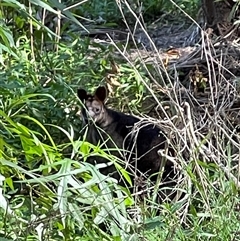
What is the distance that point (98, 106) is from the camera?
229 inches

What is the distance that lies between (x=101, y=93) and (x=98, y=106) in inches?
4.4

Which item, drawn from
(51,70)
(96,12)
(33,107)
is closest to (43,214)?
(33,107)

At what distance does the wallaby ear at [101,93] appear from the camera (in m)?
5.74

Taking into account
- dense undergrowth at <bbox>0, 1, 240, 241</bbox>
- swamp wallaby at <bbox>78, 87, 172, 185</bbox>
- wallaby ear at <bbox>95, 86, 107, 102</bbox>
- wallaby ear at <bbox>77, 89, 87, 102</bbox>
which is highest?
dense undergrowth at <bbox>0, 1, 240, 241</bbox>

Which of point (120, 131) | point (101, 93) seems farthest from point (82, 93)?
point (120, 131)

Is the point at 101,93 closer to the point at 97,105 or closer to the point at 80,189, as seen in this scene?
the point at 97,105

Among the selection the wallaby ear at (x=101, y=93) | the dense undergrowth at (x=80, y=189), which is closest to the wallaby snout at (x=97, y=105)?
the wallaby ear at (x=101, y=93)

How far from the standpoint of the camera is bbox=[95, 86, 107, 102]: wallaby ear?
574 centimetres

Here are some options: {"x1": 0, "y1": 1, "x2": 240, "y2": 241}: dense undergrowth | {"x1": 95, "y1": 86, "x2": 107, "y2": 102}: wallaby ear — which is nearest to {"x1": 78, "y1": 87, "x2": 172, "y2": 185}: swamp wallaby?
{"x1": 95, "y1": 86, "x2": 107, "y2": 102}: wallaby ear

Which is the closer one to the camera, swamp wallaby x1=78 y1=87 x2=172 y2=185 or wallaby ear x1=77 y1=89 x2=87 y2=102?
swamp wallaby x1=78 y1=87 x2=172 y2=185

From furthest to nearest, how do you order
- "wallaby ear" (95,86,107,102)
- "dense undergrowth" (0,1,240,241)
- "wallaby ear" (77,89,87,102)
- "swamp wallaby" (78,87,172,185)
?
1. "wallaby ear" (95,86,107,102)
2. "wallaby ear" (77,89,87,102)
3. "swamp wallaby" (78,87,172,185)
4. "dense undergrowth" (0,1,240,241)

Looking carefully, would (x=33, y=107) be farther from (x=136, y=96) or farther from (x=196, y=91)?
(x=196, y=91)

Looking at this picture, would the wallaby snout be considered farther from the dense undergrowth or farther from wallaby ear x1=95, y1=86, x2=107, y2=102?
the dense undergrowth

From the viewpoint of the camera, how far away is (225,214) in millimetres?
3500
